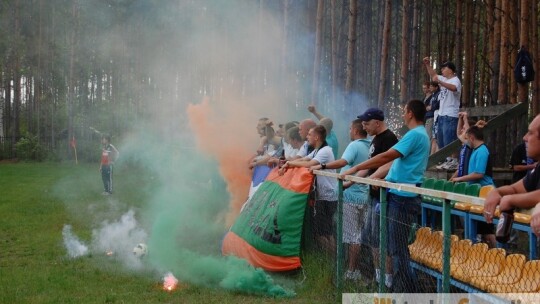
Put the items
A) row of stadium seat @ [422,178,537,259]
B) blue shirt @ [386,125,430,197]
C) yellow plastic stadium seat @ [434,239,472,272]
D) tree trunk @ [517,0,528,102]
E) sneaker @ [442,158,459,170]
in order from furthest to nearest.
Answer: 1. tree trunk @ [517,0,528,102]
2. sneaker @ [442,158,459,170]
3. blue shirt @ [386,125,430,197]
4. yellow plastic stadium seat @ [434,239,472,272]
5. row of stadium seat @ [422,178,537,259]

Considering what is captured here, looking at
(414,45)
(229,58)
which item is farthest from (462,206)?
(229,58)

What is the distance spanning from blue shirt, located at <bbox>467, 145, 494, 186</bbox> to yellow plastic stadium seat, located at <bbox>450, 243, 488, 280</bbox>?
2.42m

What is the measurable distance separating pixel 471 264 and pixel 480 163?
2788 mm

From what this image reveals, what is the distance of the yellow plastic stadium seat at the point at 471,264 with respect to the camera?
17.4 feet

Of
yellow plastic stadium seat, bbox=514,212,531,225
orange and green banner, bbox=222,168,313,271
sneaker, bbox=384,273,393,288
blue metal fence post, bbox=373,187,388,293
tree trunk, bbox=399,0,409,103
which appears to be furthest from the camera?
tree trunk, bbox=399,0,409,103

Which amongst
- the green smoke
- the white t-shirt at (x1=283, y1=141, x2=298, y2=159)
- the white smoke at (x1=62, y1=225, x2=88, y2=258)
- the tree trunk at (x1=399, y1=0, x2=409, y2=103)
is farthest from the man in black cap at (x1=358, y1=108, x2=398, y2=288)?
the tree trunk at (x1=399, y1=0, x2=409, y2=103)

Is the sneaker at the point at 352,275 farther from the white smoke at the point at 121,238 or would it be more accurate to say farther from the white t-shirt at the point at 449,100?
the white t-shirt at the point at 449,100

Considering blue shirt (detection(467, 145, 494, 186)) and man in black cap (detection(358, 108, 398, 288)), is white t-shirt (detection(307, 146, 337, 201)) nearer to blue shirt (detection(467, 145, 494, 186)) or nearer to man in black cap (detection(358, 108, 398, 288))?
man in black cap (detection(358, 108, 398, 288))

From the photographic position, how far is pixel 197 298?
23.6 feet

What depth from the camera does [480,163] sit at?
26.3 feet

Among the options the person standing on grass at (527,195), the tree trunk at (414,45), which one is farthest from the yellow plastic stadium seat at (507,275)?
the tree trunk at (414,45)

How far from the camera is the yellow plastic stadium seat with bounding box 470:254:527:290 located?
193 inches

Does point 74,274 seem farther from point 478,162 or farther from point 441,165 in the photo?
point 441,165

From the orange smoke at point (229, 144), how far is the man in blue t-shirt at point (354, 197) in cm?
403
